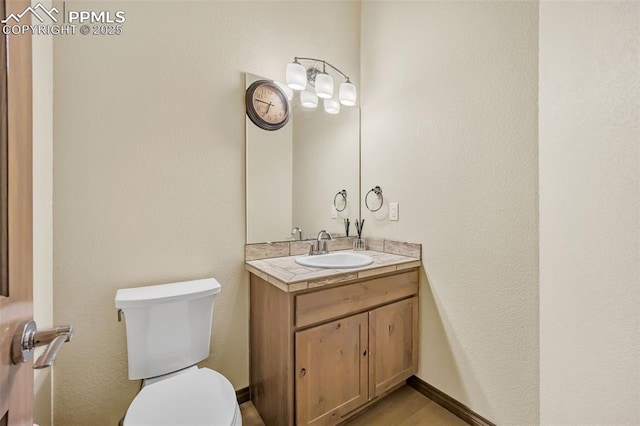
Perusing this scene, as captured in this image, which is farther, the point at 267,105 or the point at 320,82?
the point at 320,82

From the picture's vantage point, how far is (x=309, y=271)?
4.83ft

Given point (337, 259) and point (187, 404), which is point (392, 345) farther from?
point (187, 404)

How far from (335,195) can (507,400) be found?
1537 mm

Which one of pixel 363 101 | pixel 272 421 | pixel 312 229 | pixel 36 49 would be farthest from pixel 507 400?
pixel 36 49

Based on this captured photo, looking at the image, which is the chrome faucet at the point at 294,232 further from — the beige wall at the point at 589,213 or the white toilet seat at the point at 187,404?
the beige wall at the point at 589,213

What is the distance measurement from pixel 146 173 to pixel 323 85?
1.21m

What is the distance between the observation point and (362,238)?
222 centimetres

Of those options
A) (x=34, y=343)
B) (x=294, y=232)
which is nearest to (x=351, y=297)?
(x=294, y=232)

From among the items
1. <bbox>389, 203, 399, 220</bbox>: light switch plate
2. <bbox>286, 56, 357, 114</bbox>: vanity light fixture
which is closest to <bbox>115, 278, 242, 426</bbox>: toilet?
<bbox>389, 203, 399, 220</bbox>: light switch plate

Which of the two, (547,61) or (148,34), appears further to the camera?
(148,34)

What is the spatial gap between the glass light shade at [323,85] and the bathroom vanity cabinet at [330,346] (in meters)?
1.26

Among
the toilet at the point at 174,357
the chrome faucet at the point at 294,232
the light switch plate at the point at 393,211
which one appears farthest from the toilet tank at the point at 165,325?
the light switch plate at the point at 393,211

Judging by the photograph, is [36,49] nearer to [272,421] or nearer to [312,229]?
[312,229]

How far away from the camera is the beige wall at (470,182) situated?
52.9 inches
